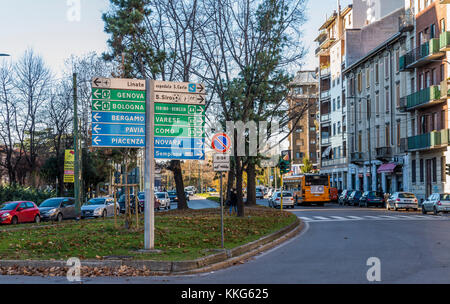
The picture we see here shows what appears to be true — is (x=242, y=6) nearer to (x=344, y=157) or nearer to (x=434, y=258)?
(x=434, y=258)

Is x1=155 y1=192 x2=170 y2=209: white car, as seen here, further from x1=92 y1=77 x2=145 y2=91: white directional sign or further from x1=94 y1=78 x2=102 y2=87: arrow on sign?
x1=94 y1=78 x2=102 y2=87: arrow on sign

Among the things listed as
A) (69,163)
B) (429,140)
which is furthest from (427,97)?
(69,163)

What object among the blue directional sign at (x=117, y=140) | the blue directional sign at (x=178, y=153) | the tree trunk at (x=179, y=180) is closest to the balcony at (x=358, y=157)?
the tree trunk at (x=179, y=180)

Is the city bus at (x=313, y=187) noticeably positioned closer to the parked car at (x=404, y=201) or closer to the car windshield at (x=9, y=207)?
the parked car at (x=404, y=201)

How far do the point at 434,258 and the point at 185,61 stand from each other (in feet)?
63.4

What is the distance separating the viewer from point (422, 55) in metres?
49.7

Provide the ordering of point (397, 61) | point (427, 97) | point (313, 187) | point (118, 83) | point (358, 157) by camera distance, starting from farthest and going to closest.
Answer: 1. point (358, 157)
2. point (313, 187)
3. point (397, 61)
4. point (427, 97)
5. point (118, 83)

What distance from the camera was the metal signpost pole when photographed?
1481 centimetres

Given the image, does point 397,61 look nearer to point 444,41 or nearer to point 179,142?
point 444,41

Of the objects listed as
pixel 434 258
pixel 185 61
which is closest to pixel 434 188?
pixel 185 61

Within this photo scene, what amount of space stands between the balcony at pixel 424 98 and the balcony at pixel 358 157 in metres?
15.9

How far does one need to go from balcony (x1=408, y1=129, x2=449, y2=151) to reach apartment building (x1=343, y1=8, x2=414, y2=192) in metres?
3.04

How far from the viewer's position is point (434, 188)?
48656 mm

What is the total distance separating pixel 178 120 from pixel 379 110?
5060 cm
